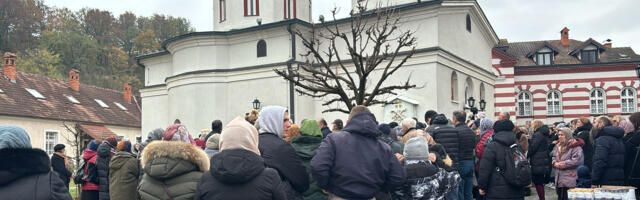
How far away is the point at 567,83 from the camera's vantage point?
3859cm

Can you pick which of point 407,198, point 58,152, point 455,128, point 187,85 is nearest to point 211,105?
point 187,85

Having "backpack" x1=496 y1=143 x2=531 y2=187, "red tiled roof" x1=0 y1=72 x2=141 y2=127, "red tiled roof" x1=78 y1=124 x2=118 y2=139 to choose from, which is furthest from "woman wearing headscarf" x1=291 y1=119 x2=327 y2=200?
"red tiled roof" x1=78 y1=124 x2=118 y2=139

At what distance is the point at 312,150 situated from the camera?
6.16 metres

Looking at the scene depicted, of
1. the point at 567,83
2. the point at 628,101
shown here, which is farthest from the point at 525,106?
the point at 628,101

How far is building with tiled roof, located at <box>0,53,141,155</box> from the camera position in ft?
109

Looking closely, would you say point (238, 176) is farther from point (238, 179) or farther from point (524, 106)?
point (524, 106)

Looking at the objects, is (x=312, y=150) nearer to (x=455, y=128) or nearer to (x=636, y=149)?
(x=455, y=128)

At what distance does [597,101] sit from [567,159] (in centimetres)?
3162

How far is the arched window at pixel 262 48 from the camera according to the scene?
30.7m

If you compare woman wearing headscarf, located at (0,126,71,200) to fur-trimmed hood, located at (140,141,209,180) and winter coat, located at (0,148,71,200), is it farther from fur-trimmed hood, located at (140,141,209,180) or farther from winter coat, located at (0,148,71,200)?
fur-trimmed hood, located at (140,141,209,180)

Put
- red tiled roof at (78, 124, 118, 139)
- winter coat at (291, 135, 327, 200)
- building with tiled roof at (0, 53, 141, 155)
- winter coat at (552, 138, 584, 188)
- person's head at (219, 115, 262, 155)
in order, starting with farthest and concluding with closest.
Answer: red tiled roof at (78, 124, 118, 139) < building with tiled roof at (0, 53, 141, 155) < winter coat at (552, 138, 584, 188) < winter coat at (291, 135, 327, 200) < person's head at (219, 115, 262, 155)

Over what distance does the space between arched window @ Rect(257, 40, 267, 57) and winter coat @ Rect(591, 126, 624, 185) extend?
76.5ft

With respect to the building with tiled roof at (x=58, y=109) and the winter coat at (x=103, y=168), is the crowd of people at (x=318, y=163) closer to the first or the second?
the winter coat at (x=103, y=168)

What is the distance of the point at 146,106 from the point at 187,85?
283 inches
